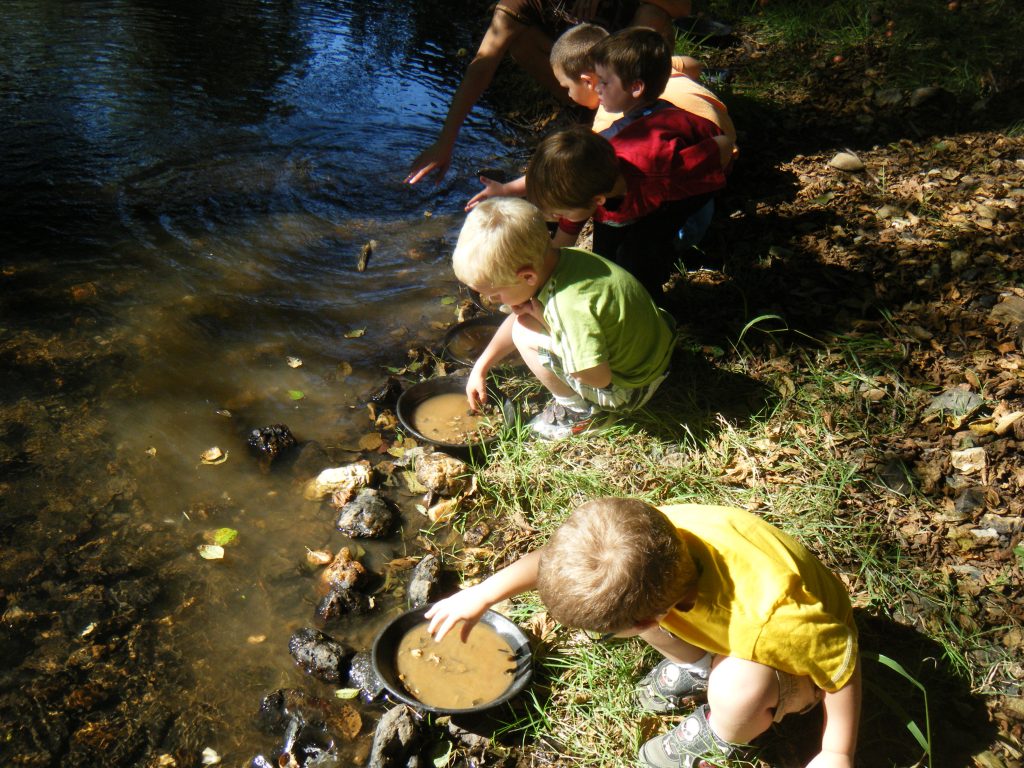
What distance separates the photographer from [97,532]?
311cm

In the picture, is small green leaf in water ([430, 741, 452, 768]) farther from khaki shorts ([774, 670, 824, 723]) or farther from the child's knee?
khaki shorts ([774, 670, 824, 723])

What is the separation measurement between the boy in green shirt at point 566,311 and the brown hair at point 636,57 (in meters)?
1.14

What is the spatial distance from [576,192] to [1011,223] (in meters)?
2.59

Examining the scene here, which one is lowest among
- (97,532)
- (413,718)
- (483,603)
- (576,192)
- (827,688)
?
(97,532)

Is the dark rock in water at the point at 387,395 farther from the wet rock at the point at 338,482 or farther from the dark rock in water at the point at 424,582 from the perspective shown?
the dark rock in water at the point at 424,582

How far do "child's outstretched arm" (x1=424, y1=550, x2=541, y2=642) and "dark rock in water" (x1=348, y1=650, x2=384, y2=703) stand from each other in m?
0.59

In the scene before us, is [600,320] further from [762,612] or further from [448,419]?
[762,612]

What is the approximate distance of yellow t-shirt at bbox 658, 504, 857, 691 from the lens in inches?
76.0

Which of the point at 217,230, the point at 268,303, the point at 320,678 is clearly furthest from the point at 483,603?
the point at 217,230

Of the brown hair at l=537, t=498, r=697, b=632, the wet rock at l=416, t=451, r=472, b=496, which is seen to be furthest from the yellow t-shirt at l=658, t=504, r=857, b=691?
the wet rock at l=416, t=451, r=472, b=496

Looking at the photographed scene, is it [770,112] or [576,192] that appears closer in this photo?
[576,192]

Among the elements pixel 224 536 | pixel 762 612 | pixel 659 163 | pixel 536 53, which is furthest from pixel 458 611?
pixel 536 53

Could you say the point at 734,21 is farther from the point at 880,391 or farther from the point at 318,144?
the point at 880,391

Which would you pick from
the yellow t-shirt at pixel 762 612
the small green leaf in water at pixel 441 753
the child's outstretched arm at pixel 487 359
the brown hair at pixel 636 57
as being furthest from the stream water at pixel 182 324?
the brown hair at pixel 636 57
